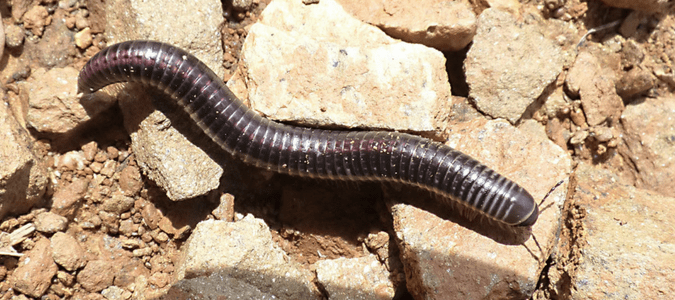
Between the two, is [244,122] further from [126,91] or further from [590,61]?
[590,61]

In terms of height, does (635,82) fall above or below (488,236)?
above

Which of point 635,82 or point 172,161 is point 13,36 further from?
point 635,82

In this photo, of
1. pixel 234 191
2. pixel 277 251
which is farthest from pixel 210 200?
pixel 277 251

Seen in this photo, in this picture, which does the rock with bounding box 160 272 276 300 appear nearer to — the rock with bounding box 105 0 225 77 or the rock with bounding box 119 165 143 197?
the rock with bounding box 119 165 143 197

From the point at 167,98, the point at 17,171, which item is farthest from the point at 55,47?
the point at 17,171

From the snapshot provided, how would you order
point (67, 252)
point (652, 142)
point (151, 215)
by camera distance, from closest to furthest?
point (67, 252)
point (151, 215)
point (652, 142)

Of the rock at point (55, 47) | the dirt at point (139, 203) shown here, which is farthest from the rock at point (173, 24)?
the rock at point (55, 47)

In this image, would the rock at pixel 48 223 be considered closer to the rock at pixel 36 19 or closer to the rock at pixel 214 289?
the rock at pixel 214 289
